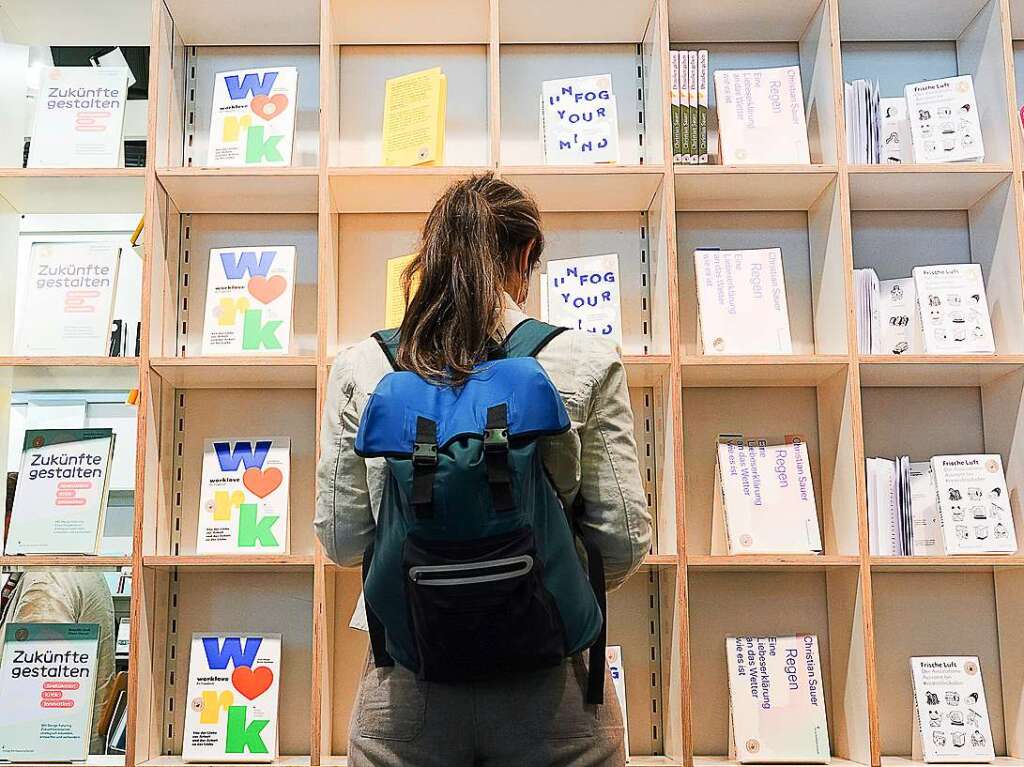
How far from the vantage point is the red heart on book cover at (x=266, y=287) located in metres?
3.12

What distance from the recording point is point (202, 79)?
3422 mm

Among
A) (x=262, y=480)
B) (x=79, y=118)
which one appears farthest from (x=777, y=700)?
(x=79, y=118)

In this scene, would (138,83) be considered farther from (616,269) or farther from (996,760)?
(996,760)

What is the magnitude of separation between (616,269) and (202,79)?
1344mm

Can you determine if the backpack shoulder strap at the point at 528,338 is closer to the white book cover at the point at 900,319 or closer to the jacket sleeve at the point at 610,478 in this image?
the jacket sleeve at the point at 610,478

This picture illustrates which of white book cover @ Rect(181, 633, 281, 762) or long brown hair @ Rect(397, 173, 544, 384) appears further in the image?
white book cover @ Rect(181, 633, 281, 762)

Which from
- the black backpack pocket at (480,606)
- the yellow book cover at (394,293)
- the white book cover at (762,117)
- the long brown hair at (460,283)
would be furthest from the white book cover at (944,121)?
the black backpack pocket at (480,606)

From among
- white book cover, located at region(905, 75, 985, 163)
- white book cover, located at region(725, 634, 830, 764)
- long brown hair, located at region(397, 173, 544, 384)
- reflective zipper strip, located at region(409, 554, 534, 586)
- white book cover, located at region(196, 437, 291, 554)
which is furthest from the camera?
white book cover, located at region(905, 75, 985, 163)

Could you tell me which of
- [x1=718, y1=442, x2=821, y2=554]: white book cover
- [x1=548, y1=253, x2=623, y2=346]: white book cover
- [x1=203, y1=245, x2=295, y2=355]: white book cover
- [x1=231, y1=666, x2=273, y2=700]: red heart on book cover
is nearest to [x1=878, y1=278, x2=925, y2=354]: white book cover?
[x1=718, y1=442, x2=821, y2=554]: white book cover

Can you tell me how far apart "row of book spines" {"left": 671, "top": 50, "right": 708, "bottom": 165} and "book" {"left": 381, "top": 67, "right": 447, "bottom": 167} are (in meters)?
0.62

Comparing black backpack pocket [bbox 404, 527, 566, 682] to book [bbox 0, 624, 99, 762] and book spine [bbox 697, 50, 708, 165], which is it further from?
book spine [bbox 697, 50, 708, 165]

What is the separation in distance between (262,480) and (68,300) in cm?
72

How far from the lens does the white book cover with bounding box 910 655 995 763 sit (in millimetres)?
2934

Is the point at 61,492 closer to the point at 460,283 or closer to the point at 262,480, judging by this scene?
the point at 262,480
